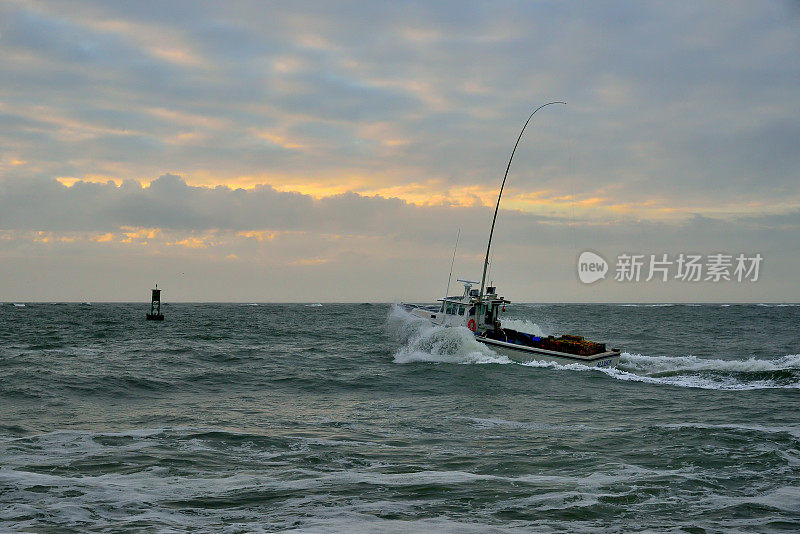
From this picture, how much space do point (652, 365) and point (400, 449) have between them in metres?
20.7

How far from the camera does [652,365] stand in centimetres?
2955

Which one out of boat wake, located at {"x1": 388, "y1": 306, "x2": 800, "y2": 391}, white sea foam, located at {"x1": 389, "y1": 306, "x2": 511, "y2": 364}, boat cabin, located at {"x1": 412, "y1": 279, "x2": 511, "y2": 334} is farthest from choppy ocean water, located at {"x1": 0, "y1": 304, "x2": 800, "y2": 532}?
boat cabin, located at {"x1": 412, "y1": 279, "x2": 511, "y2": 334}

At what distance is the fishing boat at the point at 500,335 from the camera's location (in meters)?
26.6

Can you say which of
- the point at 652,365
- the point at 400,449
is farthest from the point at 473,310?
the point at 400,449

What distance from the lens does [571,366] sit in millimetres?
26281

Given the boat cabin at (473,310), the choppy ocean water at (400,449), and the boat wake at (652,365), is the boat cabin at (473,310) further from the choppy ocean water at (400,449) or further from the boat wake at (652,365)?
the choppy ocean water at (400,449)

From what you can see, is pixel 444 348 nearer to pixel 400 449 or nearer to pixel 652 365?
pixel 652 365

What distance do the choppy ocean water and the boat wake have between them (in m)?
0.24

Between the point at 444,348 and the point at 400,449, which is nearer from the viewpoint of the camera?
the point at 400,449

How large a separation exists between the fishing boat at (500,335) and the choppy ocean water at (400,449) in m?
0.78

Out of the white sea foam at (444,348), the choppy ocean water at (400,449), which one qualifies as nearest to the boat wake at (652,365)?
the white sea foam at (444,348)

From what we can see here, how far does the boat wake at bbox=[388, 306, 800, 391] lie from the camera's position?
77.3ft

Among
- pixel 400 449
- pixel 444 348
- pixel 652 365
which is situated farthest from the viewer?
pixel 444 348

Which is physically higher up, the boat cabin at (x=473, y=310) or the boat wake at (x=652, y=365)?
the boat cabin at (x=473, y=310)
